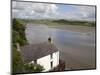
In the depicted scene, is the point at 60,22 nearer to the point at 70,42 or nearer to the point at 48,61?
the point at 70,42

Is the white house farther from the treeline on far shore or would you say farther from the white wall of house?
the treeline on far shore

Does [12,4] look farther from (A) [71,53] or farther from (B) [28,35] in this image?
(A) [71,53]

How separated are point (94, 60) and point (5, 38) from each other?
119 centimetres

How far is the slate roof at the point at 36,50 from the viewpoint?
2.34 m

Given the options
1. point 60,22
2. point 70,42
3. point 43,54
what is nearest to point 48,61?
point 43,54

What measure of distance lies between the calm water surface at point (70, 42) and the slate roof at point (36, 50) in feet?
0.18

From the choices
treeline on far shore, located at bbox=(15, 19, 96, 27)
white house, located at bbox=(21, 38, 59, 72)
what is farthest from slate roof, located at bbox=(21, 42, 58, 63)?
treeline on far shore, located at bbox=(15, 19, 96, 27)

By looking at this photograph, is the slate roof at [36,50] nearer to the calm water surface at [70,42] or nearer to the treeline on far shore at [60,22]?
the calm water surface at [70,42]

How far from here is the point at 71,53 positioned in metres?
2.52

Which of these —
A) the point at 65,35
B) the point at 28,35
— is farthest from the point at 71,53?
the point at 28,35

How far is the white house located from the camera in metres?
2.35

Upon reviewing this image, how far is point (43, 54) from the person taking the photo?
95.0 inches

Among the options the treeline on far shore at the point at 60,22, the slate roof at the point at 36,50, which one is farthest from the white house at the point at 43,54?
the treeline on far shore at the point at 60,22

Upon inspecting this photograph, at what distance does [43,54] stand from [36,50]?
0.10 meters
